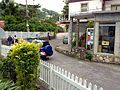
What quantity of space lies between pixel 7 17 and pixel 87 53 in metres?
32.6

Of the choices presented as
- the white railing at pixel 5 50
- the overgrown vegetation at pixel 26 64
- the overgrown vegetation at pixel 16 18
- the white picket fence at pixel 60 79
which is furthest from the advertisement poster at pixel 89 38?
the overgrown vegetation at pixel 16 18

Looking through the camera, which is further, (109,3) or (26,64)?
(109,3)

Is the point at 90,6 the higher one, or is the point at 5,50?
the point at 90,6

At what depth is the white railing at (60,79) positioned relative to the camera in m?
5.69

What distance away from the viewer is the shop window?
62.3 feet

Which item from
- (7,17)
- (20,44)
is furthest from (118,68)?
(7,17)

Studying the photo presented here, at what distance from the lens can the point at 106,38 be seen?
64.1 feet

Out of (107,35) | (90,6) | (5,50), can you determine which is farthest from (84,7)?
(5,50)

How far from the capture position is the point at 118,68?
16.8m

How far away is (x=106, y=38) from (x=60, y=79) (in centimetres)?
1319

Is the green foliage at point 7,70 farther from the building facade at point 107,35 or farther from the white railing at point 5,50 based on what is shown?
the building facade at point 107,35

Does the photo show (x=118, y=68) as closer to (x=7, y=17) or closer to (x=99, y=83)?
(x=99, y=83)

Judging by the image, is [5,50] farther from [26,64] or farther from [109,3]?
[109,3]

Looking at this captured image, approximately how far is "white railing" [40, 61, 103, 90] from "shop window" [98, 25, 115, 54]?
11.4 metres
